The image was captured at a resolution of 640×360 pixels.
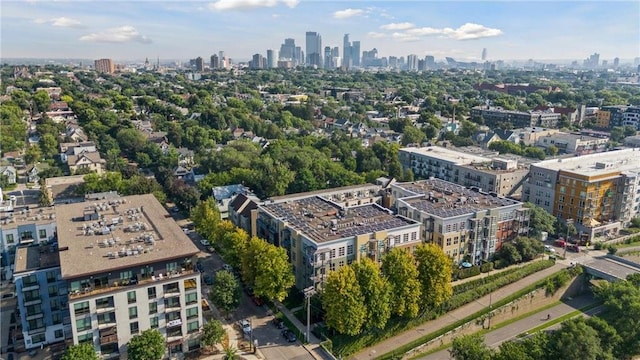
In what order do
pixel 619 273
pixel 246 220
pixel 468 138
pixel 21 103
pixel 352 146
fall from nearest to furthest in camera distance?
pixel 619 273 < pixel 246 220 < pixel 352 146 < pixel 468 138 < pixel 21 103

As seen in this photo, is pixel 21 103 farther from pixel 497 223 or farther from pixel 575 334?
pixel 575 334

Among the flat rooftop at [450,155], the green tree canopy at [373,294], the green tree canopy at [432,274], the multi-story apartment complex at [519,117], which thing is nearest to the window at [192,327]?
the green tree canopy at [373,294]

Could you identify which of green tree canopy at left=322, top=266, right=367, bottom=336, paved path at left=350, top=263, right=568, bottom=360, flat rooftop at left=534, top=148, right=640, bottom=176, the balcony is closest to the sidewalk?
green tree canopy at left=322, top=266, right=367, bottom=336

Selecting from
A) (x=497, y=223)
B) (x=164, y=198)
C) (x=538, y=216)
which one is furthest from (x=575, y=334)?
(x=164, y=198)

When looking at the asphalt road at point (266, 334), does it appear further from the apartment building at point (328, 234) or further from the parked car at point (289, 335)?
the apartment building at point (328, 234)

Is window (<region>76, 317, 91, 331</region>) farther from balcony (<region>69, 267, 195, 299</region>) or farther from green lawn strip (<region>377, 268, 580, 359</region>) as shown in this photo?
green lawn strip (<region>377, 268, 580, 359</region>)

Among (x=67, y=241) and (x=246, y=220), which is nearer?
(x=67, y=241)

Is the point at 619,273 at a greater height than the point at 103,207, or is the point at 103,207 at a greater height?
the point at 103,207
